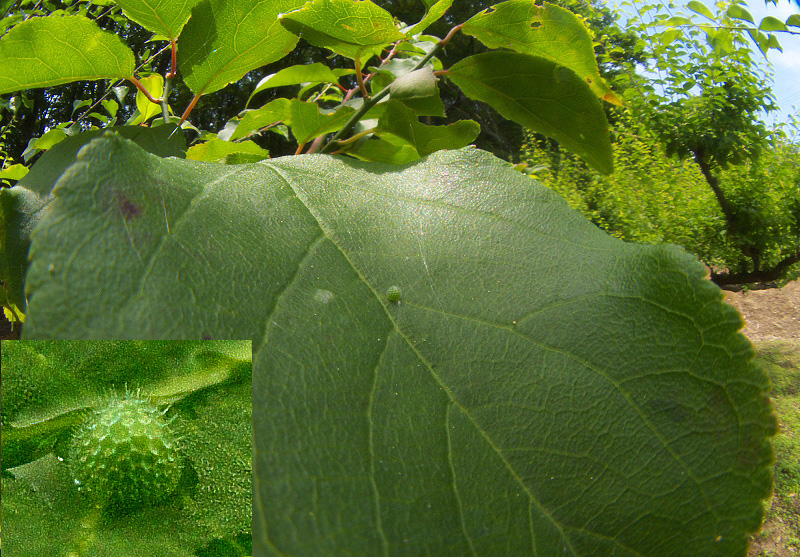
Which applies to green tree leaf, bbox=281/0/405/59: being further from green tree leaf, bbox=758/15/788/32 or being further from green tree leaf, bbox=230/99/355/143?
green tree leaf, bbox=758/15/788/32

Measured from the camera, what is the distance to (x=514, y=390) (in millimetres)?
196

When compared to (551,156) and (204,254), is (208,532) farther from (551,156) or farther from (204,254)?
(551,156)

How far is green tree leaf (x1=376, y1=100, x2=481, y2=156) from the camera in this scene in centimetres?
39

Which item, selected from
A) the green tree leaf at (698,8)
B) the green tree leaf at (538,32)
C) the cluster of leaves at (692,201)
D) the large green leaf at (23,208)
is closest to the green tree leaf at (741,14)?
the green tree leaf at (698,8)

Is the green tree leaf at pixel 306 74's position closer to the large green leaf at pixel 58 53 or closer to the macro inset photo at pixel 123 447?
the large green leaf at pixel 58 53

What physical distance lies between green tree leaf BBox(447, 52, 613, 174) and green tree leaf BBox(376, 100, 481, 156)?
0.03 m

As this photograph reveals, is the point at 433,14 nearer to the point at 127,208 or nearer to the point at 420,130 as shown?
the point at 420,130

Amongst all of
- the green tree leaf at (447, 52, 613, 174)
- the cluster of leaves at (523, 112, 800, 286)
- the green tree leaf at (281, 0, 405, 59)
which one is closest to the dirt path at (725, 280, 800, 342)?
the cluster of leaves at (523, 112, 800, 286)

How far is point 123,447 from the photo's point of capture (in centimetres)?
25

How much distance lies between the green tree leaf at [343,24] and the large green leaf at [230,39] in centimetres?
2

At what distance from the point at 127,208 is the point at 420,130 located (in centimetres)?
23

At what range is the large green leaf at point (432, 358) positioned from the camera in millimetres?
175

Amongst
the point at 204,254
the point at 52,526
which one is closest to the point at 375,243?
the point at 204,254

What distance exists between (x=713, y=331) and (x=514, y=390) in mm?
91
